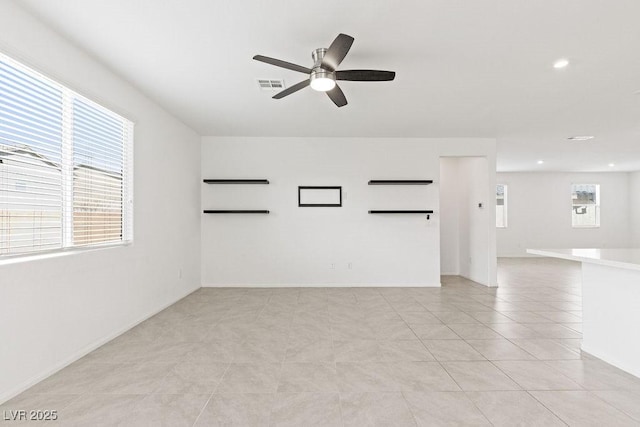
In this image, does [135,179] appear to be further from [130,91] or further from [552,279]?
[552,279]

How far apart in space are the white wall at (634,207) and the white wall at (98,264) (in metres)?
13.0

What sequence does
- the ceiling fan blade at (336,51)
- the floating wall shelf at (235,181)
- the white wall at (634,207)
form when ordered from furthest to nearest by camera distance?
the white wall at (634,207), the floating wall shelf at (235,181), the ceiling fan blade at (336,51)

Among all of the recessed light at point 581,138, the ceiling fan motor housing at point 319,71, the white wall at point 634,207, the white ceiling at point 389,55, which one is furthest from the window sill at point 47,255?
the white wall at point 634,207

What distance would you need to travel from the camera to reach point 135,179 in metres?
3.65

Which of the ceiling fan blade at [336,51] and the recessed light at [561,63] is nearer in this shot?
the ceiling fan blade at [336,51]

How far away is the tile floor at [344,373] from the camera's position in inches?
77.4

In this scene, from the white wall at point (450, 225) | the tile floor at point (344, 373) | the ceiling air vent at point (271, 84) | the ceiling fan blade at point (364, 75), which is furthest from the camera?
the white wall at point (450, 225)

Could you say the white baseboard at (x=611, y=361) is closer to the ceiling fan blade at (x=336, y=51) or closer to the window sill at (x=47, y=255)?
the ceiling fan blade at (x=336, y=51)

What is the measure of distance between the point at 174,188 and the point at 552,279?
735cm

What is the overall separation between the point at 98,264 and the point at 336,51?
286cm

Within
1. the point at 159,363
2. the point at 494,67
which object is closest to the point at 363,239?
the point at 494,67

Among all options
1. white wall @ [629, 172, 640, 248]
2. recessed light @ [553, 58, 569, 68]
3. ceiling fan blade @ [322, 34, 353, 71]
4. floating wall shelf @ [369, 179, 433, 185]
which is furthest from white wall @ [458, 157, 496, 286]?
white wall @ [629, 172, 640, 248]

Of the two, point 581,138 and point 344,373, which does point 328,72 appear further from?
point 581,138

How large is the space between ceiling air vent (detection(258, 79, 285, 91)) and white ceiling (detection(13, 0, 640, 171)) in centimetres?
9
